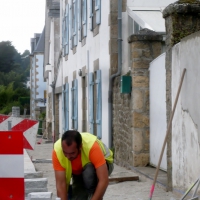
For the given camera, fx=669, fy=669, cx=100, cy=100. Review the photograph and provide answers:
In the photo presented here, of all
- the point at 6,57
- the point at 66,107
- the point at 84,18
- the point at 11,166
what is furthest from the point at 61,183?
the point at 6,57

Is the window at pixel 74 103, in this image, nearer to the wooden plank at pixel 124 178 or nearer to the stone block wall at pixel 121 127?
the stone block wall at pixel 121 127

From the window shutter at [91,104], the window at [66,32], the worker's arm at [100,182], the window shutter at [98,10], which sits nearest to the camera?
the worker's arm at [100,182]

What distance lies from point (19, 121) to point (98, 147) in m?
5.86

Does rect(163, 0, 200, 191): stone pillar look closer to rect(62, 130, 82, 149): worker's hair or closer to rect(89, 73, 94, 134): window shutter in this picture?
rect(62, 130, 82, 149): worker's hair

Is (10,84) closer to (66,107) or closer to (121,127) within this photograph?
(66,107)

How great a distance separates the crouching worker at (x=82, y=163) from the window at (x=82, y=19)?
13.2 metres

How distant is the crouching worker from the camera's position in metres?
5.27

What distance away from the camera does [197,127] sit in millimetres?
7523

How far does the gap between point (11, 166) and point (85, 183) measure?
0.64 m

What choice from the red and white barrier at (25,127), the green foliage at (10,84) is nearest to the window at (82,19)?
the red and white barrier at (25,127)

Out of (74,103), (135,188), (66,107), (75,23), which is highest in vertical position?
(75,23)

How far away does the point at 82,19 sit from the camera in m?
19.5

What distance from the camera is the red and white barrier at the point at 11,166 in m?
5.59

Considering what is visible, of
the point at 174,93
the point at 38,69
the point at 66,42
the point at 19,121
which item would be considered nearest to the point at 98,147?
the point at 174,93
